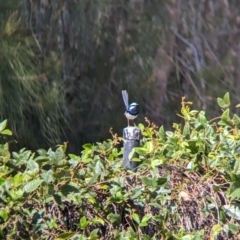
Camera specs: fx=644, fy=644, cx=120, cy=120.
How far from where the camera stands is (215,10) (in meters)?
3.88

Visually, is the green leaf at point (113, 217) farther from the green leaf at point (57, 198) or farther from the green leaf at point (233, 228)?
the green leaf at point (233, 228)

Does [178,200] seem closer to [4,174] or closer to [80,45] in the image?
[4,174]

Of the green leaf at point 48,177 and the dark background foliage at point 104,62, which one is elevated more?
the green leaf at point 48,177

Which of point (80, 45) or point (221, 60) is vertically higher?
point (80, 45)

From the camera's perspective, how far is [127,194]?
5.35ft

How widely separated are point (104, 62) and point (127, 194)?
1701 millimetres

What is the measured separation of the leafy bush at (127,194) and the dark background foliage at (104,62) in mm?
1054

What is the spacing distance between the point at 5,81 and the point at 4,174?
1193mm

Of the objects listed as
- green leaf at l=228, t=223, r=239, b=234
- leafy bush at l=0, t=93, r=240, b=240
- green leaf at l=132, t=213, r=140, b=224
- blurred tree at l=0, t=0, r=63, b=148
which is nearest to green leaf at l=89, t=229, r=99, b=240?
leafy bush at l=0, t=93, r=240, b=240

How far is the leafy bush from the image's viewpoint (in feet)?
5.04

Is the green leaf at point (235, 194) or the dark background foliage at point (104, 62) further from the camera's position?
the dark background foliage at point (104, 62)

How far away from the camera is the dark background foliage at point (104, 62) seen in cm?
279

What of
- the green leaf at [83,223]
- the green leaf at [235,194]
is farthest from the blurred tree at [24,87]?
the green leaf at [235,194]

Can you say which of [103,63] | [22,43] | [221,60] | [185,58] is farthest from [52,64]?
[221,60]
